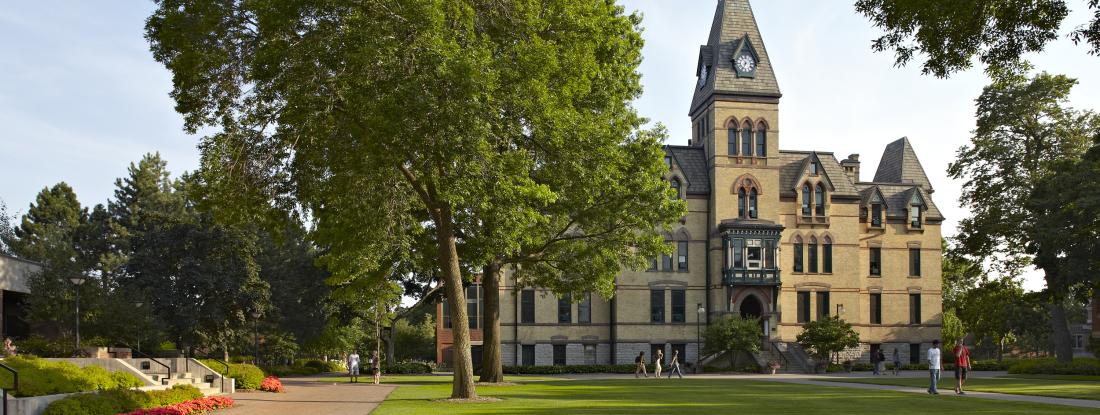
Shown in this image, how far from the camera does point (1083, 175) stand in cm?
4572

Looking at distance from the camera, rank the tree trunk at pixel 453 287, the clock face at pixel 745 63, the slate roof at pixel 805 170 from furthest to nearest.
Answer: the slate roof at pixel 805 170 < the clock face at pixel 745 63 < the tree trunk at pixel 453 287

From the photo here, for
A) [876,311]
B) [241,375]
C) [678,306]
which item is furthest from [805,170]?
[241,375]

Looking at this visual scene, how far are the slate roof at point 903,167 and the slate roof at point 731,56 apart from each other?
51.2ft

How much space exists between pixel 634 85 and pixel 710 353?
3003cm

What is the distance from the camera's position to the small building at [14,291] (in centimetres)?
4356

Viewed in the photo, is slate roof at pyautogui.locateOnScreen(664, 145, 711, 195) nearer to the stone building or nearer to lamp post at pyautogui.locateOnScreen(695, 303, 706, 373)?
the stone building

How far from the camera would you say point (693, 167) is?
209 ft

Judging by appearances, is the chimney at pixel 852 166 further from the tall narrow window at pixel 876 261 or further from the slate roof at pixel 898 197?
the tall narrow window at pixel 876 261

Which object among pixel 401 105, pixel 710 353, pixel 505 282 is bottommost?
pixel 710 353

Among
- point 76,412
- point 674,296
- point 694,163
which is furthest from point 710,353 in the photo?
point 76,412

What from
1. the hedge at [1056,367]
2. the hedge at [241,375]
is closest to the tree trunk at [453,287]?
the hedge at [241,375]

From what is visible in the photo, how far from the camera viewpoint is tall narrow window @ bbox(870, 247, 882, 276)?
2625 inches

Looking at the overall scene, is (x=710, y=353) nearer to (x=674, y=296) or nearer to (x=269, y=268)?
(x=674, y=296)

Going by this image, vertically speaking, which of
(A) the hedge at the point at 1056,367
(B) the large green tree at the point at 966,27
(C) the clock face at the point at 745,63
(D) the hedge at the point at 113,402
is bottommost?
(A) the hedge at the point at 1056,367
